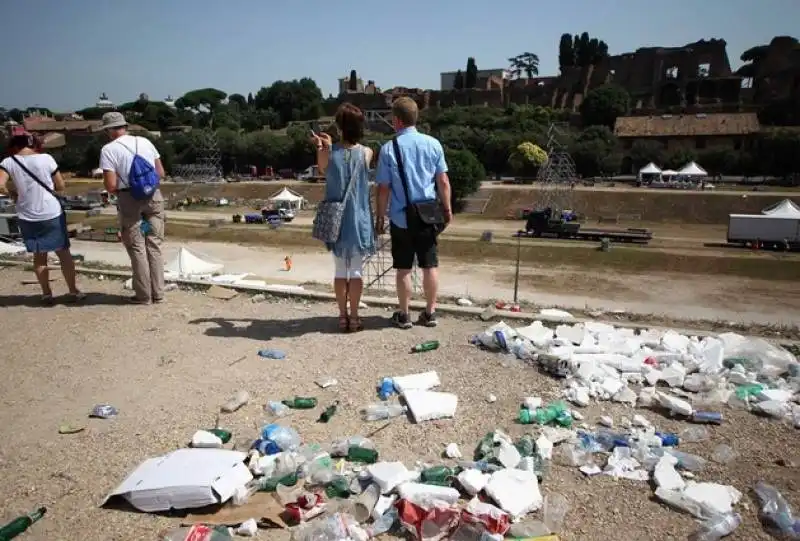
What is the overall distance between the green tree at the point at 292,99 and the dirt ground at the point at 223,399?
100336 millimetres

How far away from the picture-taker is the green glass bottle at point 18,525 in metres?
2.47

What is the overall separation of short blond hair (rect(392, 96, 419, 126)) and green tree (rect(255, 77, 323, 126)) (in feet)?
330

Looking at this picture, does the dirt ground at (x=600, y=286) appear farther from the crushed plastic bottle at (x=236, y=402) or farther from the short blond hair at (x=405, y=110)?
the crushed plastic bottle at (x=236, y=402)

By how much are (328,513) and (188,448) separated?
106 centimetres

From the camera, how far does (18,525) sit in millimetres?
2529

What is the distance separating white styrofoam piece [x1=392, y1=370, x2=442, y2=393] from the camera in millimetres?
3945

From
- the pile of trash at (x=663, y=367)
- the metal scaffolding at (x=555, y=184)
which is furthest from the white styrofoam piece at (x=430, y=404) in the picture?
A: the metal scaffolding at (x=555, y=184)

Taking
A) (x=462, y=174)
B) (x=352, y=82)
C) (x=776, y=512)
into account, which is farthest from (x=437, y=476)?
(x=352, y=82)

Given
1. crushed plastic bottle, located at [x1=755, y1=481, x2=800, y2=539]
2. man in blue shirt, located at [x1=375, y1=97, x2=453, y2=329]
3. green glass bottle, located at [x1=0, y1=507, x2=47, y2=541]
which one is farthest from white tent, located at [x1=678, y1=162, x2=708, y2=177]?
green glass bottle, located at [x1=0, y1=507, x2=47, y2=541]

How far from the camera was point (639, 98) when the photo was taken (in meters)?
76.6

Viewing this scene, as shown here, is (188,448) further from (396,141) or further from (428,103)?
(428,103)

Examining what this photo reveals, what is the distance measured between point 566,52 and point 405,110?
94382 millimetres

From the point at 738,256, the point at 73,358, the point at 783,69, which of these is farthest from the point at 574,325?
the point at 783,69

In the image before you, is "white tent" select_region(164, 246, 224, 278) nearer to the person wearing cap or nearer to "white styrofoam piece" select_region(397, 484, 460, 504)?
the person wearing cap
